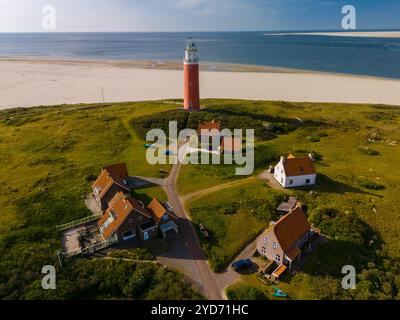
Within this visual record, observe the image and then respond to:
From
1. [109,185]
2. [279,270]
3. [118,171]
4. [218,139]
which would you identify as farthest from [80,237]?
[218,139]

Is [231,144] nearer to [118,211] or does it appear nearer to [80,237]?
[118,211]

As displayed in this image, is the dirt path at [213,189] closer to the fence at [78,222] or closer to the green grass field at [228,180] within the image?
the green grass field at [228,180]

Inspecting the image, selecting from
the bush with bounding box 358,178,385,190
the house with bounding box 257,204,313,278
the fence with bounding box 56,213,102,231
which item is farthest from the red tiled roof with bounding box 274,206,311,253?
the fence with bounding box 56,213,102,231

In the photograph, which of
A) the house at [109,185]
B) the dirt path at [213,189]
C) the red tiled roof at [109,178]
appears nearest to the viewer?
the house at [109,185]

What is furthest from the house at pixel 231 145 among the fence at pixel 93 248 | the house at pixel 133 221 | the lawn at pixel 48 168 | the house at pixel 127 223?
the fence at pixel 93 248
